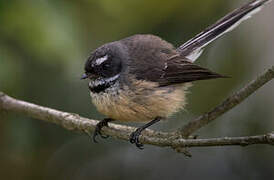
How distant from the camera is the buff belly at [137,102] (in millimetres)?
4637

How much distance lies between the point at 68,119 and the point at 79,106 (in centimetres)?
138

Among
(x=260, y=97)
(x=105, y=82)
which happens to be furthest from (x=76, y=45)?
(x=260, y=97)

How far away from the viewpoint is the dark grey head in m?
4.84

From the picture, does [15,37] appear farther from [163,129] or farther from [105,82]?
[163,129]

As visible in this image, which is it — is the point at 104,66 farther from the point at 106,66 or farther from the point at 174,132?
the point at 174,132

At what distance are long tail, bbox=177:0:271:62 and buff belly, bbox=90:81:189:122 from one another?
0.55 metres

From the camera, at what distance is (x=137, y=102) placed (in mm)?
4688

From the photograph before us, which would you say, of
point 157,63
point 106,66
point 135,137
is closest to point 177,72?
point 157,63

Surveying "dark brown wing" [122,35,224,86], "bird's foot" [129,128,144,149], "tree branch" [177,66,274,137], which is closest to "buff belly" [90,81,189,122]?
"dark brown wing" [122,35,224,86]

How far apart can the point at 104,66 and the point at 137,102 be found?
0.53 meters

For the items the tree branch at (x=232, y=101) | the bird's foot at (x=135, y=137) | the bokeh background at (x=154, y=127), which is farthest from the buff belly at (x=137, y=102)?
the tree branch at (x=232, y=101)

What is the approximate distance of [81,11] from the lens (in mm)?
5191

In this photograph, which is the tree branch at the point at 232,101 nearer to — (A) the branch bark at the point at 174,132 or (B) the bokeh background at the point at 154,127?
(A) the branch bark at the point at 174,132

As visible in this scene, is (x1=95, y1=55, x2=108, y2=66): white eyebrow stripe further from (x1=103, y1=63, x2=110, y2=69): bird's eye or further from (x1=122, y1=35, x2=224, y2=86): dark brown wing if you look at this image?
(x1=122, y1=35, x2=224, y2=86): dark brown wing
